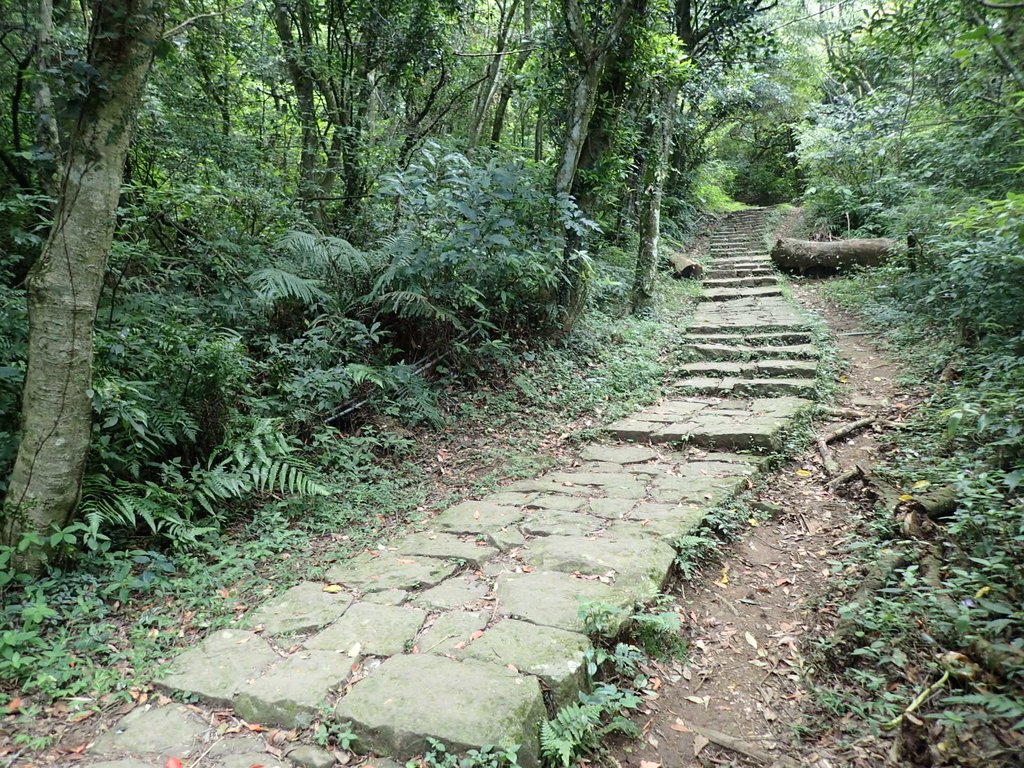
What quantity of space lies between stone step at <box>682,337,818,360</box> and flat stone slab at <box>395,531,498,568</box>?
4952 millimetres

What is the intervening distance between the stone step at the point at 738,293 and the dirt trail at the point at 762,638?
595 cm

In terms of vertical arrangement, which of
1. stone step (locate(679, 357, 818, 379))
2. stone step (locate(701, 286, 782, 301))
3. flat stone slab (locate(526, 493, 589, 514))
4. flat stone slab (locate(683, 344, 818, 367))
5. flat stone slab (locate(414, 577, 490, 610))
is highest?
stone step (locate(701, 286, 782, 301))

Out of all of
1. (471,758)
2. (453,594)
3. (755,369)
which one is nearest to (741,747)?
(471,758)

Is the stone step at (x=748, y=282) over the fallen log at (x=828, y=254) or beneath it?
beneath

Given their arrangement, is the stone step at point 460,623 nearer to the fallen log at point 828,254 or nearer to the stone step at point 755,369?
the stone step at point 755,369

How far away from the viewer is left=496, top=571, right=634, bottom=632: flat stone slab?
263 cm

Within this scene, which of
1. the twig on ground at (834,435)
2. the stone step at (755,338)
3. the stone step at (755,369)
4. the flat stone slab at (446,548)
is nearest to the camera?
the flat stone slab at (446,548)

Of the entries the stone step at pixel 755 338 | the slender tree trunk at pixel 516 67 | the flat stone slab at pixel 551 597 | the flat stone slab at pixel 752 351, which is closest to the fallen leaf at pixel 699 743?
the flat stone slab at pixel 551 597

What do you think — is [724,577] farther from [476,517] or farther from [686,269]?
[686,269]

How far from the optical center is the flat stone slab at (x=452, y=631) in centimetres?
247

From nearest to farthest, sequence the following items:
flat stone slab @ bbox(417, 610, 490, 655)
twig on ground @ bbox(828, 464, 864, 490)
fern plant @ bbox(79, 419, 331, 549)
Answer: flat stone slab @ bbox(417, 610, 490, 655), fern plant @ bbox(79, 419, 331, 549), twig on ground @ bbox(828, 464, 864, 490)

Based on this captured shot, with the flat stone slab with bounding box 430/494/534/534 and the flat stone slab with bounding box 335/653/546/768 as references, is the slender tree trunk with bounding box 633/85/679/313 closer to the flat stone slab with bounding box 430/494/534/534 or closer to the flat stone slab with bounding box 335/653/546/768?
the flat stone slab with bounding box 430/494/534/534

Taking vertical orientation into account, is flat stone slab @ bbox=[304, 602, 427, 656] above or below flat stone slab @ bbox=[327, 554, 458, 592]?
above

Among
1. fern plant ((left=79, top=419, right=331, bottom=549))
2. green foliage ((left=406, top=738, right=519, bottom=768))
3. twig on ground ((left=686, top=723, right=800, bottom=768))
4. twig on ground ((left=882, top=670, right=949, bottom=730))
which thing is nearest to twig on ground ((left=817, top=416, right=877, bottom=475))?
twig on ground ((left=882, top=670, right=949, bottom=730))
